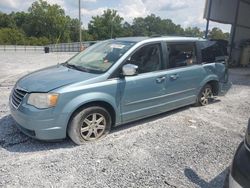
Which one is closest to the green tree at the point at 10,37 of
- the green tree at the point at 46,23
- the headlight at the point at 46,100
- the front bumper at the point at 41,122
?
the green tree at the point at 46,23

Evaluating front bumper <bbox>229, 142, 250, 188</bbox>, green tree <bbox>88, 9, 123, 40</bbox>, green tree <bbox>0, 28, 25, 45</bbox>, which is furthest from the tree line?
front bumper <bbox>229, 142, 250, 188</bbox>

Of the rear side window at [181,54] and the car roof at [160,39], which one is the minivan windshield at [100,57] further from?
the rear side window at [181,54]

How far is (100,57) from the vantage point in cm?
448

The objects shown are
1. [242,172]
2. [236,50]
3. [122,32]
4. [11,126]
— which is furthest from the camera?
[122,32]

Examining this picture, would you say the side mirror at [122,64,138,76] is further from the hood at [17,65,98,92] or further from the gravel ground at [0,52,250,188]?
the gravel ground at [0,52,250,188]

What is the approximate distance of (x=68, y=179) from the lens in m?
3.08

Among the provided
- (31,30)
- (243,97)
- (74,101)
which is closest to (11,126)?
(74,101)

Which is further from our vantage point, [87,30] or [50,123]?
[87,30]

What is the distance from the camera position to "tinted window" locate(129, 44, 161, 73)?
4.37 metres

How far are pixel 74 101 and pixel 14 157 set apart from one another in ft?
3.62

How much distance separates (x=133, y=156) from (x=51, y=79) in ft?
5.44

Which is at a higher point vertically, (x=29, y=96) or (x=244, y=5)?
(x=244, y=5)

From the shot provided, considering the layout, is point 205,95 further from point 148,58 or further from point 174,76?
point 148,58

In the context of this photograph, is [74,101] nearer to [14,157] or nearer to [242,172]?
[14,157]
